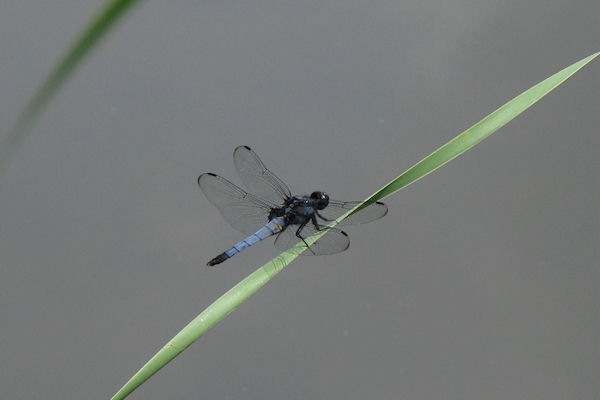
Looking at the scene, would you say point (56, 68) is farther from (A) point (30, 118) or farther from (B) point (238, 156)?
(B) point (238, 156)

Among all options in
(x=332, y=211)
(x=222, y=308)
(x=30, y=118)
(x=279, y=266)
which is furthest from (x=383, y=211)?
(x=30, y=118)

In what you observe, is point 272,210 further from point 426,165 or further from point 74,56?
point 74,56

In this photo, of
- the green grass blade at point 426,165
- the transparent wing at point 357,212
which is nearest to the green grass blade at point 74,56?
the green grass blade at point 426,165

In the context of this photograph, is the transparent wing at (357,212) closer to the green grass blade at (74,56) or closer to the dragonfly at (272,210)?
the dragonfly at (272,210)

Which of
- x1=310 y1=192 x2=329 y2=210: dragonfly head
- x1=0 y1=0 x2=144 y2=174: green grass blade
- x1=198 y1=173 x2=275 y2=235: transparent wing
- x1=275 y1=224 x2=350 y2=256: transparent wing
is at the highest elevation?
x1=0 y1=0 x2=144 y2=174: green grass blade

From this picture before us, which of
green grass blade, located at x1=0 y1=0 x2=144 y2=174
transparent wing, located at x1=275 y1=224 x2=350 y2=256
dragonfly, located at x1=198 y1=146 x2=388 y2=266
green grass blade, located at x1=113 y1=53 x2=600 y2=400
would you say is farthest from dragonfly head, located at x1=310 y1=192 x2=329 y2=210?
green grass blade, located at x1=0 y1=0 x2=144 y2=174

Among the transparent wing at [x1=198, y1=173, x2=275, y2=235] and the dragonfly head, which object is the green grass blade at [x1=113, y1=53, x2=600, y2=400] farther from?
the transparent wing at [x1=198, y1=173, x2=275, y2=235]
